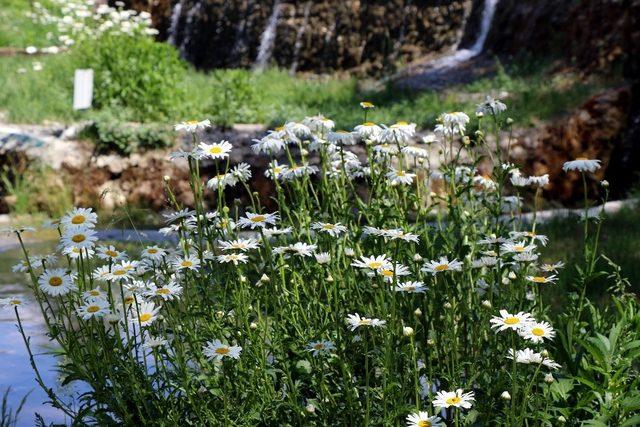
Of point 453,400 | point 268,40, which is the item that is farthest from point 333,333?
point 268,40

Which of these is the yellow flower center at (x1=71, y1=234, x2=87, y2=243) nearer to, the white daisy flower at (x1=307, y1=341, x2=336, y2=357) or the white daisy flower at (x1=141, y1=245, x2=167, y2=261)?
the white daisy flower at (x1=141, y1=245, x2=167, y2=261)

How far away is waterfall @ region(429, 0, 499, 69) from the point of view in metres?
11.5

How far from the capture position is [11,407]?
3520 mm

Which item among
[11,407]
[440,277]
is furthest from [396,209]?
[11,407]

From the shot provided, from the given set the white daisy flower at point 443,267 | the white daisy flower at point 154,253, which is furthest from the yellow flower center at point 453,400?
the white daisy flower at point 154,253

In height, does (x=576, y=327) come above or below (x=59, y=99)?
above

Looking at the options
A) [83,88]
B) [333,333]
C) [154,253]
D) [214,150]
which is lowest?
[83,88]

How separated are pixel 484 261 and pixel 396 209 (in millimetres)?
496

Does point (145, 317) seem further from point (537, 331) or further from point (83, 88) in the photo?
point (83, 88)

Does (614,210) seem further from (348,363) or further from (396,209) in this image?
(348,363)

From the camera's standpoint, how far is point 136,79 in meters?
9.38

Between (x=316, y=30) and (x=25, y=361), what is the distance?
9.39 metres

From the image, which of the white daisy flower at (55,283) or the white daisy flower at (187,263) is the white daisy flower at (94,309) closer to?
the white daisy flower at (55,283)

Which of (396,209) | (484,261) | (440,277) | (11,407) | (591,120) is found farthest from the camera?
(591,120)
